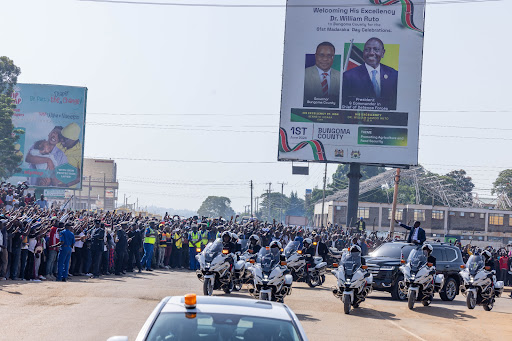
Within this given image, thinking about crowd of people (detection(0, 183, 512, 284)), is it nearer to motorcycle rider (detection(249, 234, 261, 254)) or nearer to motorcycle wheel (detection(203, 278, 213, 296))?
motorcycle rider (detection(249, 234, 261, 254))

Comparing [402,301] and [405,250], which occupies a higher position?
[405,250]

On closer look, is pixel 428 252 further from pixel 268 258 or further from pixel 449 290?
pixel 268 258

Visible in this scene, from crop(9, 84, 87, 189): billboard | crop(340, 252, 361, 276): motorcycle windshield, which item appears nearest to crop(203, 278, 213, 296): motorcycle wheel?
crop(340, 252, 361, 276): motorcycle windshield

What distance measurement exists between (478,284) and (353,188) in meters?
24.1

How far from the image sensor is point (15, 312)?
47.9ft

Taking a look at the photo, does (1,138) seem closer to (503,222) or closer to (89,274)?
(89,274)

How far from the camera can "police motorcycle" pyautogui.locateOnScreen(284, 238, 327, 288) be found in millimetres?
24703

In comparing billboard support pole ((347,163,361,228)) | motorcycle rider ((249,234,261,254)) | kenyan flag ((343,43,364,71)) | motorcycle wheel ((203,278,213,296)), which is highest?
kenyan flag ((343,43,364,71))

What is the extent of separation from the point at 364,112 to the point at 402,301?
19.1 metres

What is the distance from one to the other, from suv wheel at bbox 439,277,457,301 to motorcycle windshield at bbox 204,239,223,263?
28.0 ft

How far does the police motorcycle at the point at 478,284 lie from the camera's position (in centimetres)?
2184

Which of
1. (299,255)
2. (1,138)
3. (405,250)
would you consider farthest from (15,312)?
(1,138)

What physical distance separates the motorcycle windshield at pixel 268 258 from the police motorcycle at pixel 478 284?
6.87 m

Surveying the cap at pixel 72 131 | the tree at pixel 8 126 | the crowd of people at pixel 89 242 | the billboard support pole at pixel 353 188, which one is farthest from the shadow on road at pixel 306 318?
the cap at pixel 72 131
